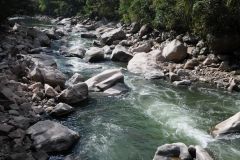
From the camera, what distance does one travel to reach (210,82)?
1970 cm

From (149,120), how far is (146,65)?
8070 millimetres

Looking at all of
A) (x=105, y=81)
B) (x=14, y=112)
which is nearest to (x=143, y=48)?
(x=105, y=81)

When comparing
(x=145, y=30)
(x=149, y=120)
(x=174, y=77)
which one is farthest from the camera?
(x=145, y=30)

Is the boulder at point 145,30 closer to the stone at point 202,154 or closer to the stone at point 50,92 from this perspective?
the stone at point 50,92

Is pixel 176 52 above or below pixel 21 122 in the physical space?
above

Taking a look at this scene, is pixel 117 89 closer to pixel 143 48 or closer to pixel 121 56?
pixel 121 56

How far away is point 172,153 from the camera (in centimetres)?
1086

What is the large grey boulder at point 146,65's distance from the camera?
68.8ft

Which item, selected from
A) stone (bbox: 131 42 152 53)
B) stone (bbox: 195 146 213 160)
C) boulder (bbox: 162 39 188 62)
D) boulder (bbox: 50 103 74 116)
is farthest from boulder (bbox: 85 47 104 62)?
stone (bbox: 195 146 213 160)

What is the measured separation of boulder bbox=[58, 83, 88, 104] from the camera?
15.7m

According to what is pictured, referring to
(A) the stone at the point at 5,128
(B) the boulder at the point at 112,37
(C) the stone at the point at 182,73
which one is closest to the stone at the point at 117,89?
(C) the stone at the point at 182,73

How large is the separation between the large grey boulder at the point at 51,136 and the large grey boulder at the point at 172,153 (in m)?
3.02

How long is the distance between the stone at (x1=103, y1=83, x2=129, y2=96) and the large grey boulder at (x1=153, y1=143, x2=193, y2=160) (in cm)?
680

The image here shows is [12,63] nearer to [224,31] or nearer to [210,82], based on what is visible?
[210,82]
